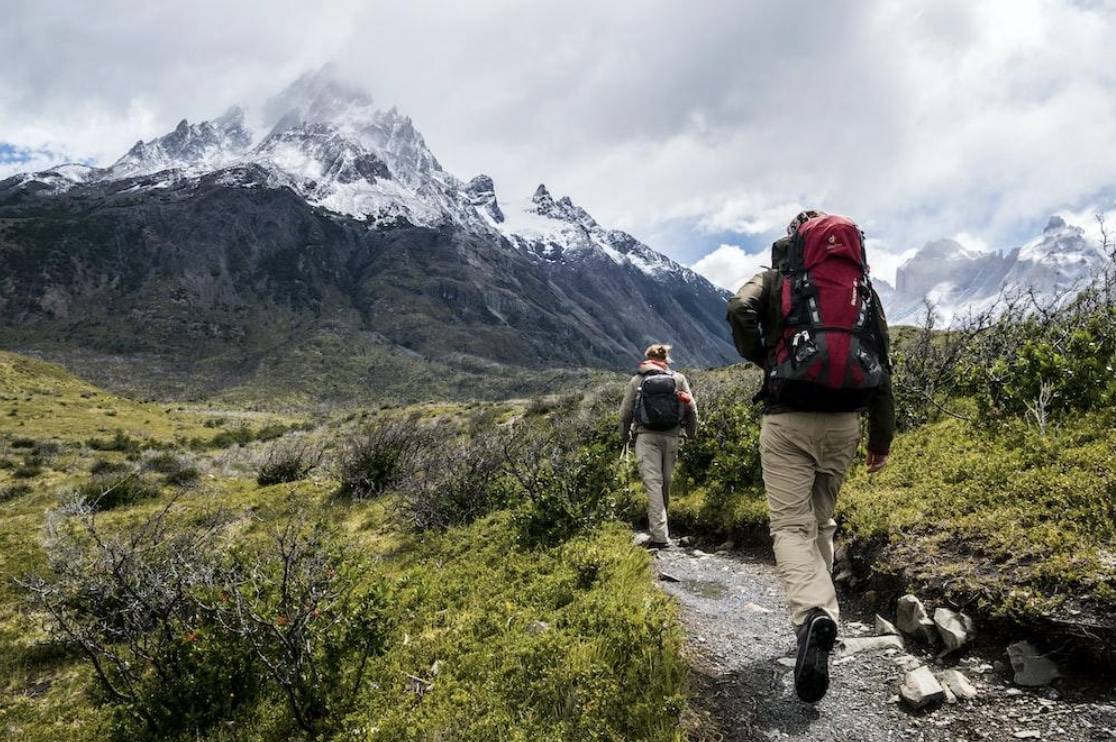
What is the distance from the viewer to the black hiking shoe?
369 cm

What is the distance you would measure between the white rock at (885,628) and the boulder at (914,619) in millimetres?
64

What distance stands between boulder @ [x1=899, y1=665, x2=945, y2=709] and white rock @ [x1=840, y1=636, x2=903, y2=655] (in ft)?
2.02

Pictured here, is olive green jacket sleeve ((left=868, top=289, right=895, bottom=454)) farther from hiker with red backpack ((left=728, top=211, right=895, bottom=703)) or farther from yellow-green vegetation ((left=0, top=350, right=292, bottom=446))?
yellow-green vegetation ((left=0, top=350, right=292, bottom=446))

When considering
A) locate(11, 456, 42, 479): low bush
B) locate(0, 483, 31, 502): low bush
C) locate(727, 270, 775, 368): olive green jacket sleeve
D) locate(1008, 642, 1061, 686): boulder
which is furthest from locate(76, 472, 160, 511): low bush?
locate(1008, 642, 1061, 686): boulder

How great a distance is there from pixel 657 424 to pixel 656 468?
603 millimetres

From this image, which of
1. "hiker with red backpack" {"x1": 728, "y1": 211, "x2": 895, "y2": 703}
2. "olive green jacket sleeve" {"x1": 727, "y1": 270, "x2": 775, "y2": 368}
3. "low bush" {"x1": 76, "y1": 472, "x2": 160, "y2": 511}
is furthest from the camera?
"low bush" {"x1": 76, "y1": 472, "x2": 160, "y2": 511}

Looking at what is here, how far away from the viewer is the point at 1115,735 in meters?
3.20

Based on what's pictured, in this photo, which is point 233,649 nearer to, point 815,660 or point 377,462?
point 815,660

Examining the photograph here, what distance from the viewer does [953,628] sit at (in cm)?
426

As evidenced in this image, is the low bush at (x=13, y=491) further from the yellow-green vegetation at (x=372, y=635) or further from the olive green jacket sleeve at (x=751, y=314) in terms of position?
the olive green jacket sleeve at (x=751, y=314)

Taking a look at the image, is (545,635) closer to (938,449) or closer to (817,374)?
(817,374)

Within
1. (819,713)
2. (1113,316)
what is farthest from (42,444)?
(1113,316)

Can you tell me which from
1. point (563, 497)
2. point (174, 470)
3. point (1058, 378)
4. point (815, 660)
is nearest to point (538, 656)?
point (815, 660)

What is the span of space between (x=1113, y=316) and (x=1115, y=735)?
6.53 metres
